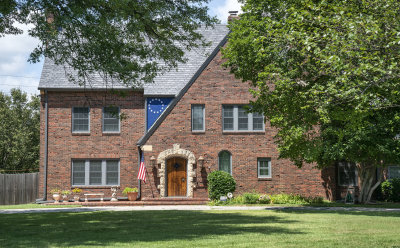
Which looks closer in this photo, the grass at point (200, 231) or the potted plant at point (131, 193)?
the grass at point (200, 231)

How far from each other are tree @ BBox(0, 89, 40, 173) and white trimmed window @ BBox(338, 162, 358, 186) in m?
27.1

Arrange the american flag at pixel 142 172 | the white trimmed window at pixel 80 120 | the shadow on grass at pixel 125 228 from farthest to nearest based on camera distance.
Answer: the white trimmed window at pixel 80 120
the american flag at pixel 142 172
the shadow on grass at pixel 125 228

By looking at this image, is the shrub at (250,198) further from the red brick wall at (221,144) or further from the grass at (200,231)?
the grass at (200,231)

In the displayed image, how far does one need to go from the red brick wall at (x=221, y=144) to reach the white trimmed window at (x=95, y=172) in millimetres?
2622

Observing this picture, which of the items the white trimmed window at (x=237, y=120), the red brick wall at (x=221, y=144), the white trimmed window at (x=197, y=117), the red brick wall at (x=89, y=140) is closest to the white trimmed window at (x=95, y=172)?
the red brick wall at (x=89, y=140)

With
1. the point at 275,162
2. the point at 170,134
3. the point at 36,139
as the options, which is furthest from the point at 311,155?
the point at 36,139

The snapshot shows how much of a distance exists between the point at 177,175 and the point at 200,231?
47.8 ft

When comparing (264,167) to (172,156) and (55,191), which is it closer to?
(172,156)

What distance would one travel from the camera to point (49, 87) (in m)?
28.7

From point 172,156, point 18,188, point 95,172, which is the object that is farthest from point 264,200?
point 18,188

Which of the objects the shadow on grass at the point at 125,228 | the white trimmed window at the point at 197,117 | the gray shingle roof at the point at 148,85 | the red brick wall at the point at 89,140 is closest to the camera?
the shadow on grass at the point at 125,228

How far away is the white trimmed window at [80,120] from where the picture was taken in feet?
95.4

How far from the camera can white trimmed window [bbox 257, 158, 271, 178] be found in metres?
28.0

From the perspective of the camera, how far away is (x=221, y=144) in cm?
2789
